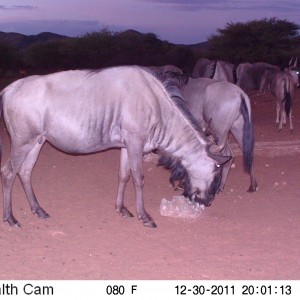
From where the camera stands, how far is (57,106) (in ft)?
19.0

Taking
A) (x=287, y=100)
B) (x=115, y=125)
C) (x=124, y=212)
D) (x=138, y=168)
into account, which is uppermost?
(x=115, y=125)

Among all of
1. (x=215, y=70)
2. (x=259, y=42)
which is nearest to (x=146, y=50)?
(x=259, y=42)

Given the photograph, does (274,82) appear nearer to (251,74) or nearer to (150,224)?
(251,74)

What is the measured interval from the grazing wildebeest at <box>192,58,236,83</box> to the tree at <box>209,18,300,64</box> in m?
15.2

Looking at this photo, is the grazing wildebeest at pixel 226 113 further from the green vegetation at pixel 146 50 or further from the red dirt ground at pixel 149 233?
the green vegetation at pixel 146 50

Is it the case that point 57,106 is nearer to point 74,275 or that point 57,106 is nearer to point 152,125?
point 152,125

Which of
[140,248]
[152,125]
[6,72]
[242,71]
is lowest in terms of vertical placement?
[6,72]

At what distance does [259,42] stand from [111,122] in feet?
88.8

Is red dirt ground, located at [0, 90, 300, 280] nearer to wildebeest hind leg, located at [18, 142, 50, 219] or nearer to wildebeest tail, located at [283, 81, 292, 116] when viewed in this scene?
wildebeest hind leg, located at [18, 142, 50, 219]

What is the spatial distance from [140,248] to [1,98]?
226 centimetres

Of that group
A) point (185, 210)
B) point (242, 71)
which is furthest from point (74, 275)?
point (242, 71)

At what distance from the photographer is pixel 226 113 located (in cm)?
749

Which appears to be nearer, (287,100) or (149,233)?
(149,233)
